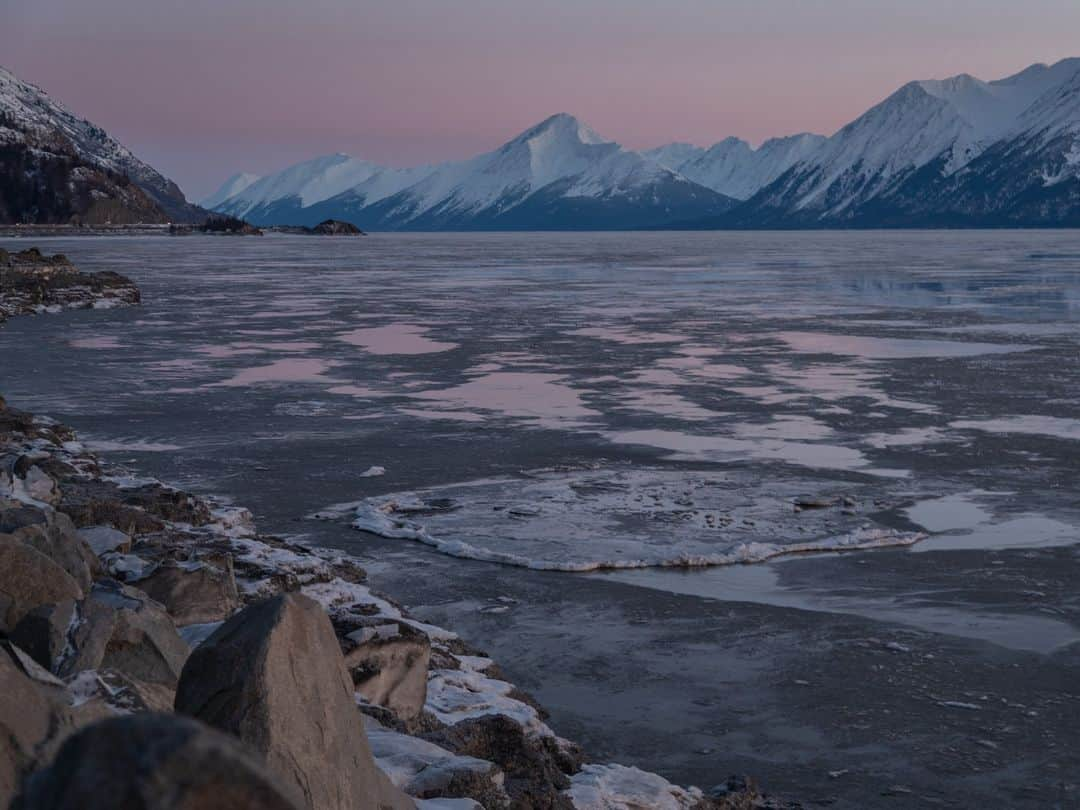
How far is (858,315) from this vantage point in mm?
40625

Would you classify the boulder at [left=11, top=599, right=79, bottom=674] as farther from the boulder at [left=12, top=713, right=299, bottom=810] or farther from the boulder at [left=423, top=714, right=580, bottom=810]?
the boulder at [left=12, top=713, right=299, bottom=810]

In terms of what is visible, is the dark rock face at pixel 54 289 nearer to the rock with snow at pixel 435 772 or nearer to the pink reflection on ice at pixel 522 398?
the pink reflection on ice at pixel 522 398

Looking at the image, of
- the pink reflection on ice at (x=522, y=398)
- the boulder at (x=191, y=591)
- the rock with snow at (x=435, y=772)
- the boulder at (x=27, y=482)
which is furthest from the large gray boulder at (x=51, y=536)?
the pink reflection on ice at (x=522, y=398)

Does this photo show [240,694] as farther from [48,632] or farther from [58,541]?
[58,541]

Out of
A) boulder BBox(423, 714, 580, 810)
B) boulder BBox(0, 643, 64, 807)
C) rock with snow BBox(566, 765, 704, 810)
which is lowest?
rock with snow BBox(566, 765, 704, 810)

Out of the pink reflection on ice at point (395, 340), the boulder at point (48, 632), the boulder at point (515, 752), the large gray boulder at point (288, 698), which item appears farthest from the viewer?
the pink reflection on ice at point (395, 340)

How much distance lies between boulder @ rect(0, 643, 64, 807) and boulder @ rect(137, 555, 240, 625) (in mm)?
4544

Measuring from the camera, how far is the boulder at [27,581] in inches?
251

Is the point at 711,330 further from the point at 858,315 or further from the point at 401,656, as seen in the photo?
the point at 401,656

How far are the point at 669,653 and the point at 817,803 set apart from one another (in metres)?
2.62

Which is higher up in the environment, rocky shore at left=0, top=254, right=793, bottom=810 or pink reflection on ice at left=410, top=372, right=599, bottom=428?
rocky shore at left=0, top=254, right=793, bottom=810

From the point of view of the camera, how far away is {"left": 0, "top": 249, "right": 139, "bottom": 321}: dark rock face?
4503 cm

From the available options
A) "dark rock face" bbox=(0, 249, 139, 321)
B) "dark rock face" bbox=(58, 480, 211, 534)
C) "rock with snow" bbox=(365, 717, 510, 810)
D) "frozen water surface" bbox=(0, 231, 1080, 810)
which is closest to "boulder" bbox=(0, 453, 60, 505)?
"dark rock face" bbox=(58, 480, 211, 534)

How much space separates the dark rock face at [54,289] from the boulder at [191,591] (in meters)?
34.2
